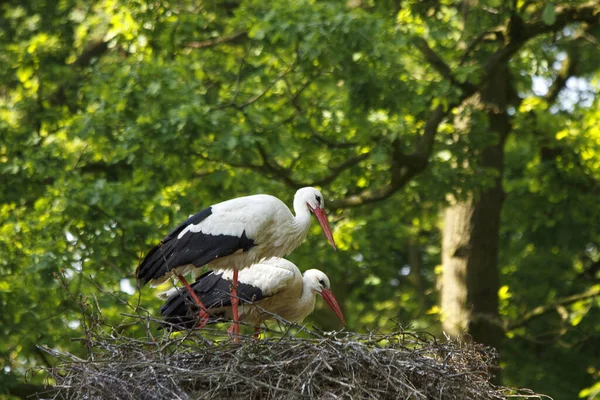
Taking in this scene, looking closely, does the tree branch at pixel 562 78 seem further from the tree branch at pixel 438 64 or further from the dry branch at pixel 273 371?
the dry branch at pixel 273 371

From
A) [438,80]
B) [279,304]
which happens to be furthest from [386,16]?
[279,304]

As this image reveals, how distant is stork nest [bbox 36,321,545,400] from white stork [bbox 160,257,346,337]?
2421mm

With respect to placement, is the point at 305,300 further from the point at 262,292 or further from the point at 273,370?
the point at 273,370

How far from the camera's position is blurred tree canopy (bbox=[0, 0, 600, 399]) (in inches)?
510

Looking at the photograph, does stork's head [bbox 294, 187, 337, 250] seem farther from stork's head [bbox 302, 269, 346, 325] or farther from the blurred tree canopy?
the blurred tree canopy

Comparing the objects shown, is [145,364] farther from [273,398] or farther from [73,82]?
[73,82]

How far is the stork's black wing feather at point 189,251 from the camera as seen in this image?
9586mm

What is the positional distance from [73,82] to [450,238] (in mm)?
4879

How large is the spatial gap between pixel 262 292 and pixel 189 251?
1125mm

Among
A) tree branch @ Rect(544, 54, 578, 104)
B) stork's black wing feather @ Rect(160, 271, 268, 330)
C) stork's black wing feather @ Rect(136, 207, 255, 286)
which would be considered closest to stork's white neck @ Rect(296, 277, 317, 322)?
stork's black wing feather @ Rect(160, 271, 268, 330)

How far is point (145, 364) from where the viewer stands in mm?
7578

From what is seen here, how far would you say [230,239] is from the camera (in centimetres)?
971

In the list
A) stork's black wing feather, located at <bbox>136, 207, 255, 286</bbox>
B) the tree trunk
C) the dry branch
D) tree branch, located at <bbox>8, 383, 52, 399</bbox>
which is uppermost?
the dry branch

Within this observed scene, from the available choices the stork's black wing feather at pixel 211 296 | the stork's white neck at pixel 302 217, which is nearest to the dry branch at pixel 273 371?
the stork's white neck at pixel 302 217
